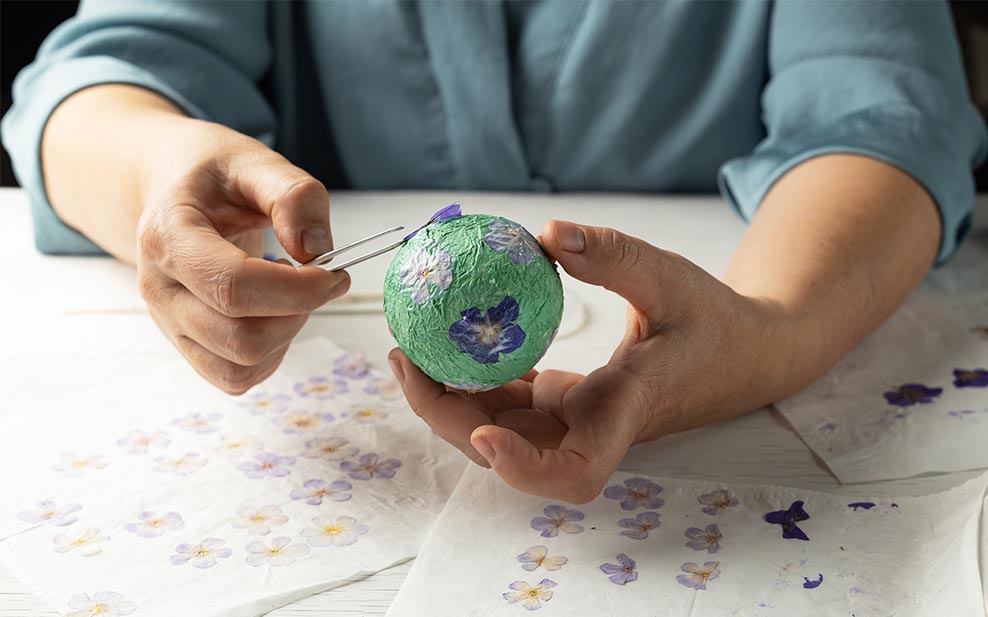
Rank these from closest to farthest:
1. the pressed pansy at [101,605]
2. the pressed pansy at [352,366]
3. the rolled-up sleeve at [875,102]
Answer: the pressed pansy at [101,605] < the pressed pansy at [352,366] < the rolled-up sleeve at [875,102]

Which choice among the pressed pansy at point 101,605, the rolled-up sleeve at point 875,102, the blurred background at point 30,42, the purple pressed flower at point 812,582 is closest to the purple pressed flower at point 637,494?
the purple pressed flower at point 812,582

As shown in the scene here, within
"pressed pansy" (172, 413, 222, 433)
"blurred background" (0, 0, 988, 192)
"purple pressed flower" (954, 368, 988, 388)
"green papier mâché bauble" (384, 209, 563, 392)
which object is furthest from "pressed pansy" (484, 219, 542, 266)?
"blurred background" (0, 0, 988, 192)

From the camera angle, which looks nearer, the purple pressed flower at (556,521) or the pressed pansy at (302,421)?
the purple pressed flower at (556,521)

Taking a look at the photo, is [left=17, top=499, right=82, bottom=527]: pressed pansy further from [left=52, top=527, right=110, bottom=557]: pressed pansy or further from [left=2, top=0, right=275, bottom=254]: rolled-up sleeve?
[left=2, top=0, right=275, bottom=254]: rolled-up sleeve

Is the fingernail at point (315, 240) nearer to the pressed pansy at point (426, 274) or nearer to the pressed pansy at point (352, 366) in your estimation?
the pressed pansy at point (426, 274)

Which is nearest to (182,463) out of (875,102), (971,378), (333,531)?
(333,531)

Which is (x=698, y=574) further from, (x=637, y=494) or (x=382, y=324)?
(x=382, y=324)
